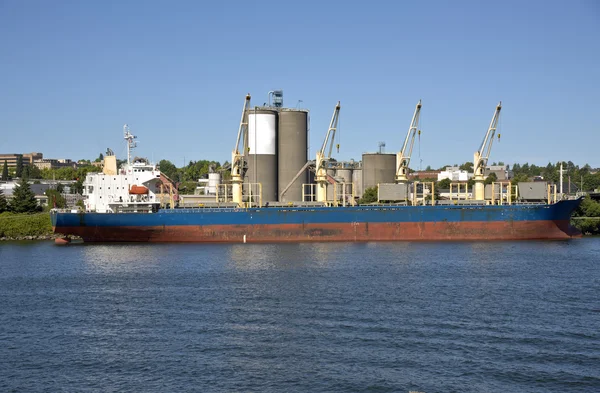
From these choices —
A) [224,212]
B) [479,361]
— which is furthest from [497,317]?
[224,212]

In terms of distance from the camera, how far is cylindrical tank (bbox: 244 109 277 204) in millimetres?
60562

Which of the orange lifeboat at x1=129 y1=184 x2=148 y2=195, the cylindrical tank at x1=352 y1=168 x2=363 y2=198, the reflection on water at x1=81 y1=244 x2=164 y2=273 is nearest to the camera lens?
the reflection on water at x1=81 y1=244 x2=164 y2=273

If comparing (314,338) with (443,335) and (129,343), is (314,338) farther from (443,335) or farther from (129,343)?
(129,343)

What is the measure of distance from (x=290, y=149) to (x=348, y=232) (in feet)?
46.5

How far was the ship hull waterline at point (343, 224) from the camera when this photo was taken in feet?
163

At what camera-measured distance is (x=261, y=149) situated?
199 ft

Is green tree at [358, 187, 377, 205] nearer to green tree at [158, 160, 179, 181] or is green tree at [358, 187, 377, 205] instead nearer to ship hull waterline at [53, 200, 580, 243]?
ship hull waterline at [53, 200, 580, 243]

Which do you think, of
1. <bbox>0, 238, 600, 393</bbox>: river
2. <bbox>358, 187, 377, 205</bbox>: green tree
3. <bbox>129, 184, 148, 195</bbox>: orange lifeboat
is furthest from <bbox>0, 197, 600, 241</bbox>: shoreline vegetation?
<bbox>0, 238, 600, 393</bbox>: river

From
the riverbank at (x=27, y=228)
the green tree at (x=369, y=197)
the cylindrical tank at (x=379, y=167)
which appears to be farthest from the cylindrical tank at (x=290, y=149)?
the riverbank at (x=27, y=228)

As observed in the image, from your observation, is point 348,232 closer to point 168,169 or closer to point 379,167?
point 379,167

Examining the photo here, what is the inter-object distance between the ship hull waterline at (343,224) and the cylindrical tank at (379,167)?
102 ft

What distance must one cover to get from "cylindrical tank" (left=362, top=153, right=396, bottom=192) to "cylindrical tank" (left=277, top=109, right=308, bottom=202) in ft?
68.1

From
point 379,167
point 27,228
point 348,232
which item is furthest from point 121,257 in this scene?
point 379,167

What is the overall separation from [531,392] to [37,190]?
102m
